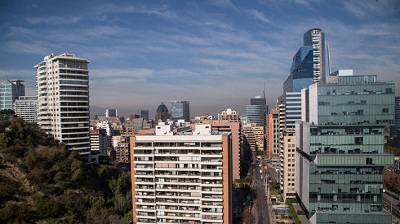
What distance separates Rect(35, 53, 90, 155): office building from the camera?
19.0m

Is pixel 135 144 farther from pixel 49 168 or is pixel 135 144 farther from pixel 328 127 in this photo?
pixel 328 127

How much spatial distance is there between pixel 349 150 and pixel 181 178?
826cm

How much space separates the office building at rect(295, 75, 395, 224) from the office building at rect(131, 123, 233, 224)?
5039 millimetres

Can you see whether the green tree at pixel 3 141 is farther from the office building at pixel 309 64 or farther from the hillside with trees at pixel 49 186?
the office building at pixel 309 64

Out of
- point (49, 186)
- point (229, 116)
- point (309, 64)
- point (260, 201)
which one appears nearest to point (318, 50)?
point (309, 64)

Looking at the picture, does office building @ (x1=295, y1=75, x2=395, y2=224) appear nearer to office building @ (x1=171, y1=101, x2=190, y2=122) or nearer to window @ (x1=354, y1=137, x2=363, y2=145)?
window @ (x1=354, y1=137, x2=363, y2=145)

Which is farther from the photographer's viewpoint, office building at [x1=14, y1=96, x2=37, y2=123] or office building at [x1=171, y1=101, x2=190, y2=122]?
office building at [x1=171, y1=101, x2=190, y2=122]

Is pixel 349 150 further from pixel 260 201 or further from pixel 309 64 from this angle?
pixel 309 64

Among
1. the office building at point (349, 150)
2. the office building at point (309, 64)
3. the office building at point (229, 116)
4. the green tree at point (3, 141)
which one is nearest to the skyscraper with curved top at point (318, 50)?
the office building at point (309, 64)

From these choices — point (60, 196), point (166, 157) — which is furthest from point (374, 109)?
point (60, 196)

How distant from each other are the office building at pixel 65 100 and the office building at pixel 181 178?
7.95 m

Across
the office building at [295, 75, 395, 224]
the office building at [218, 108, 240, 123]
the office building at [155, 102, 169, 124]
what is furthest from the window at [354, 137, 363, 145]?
the office building at [155, 102, 169, 124]

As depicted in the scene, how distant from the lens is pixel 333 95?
14492mm

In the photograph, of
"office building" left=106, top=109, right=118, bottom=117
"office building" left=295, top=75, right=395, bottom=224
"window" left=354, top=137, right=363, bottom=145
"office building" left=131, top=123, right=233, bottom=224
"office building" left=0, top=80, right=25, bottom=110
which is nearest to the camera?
"office building" left=131, top=123, right=233, bottom=224
